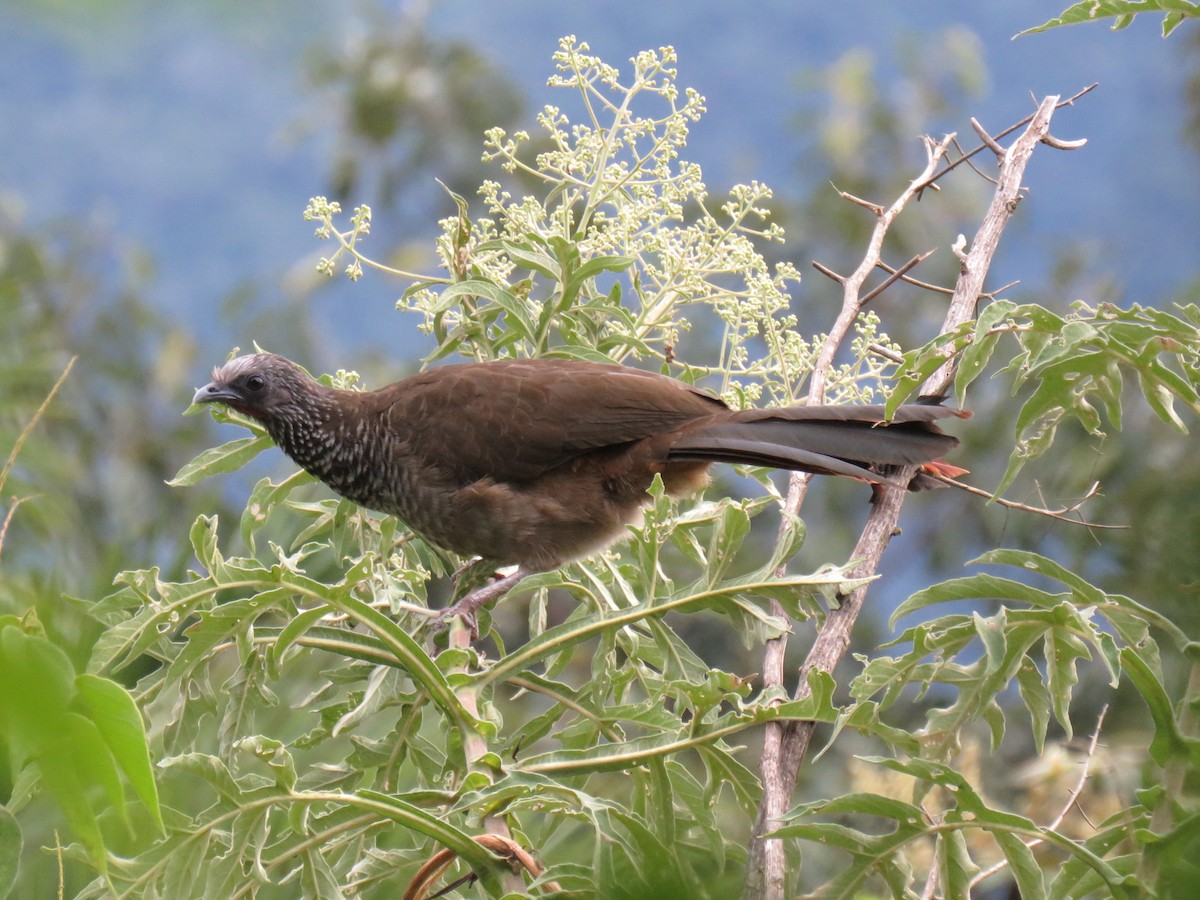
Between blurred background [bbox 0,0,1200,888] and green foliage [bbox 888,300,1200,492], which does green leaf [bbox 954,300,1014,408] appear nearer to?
green foliage [bbox 888,300,1200,492]

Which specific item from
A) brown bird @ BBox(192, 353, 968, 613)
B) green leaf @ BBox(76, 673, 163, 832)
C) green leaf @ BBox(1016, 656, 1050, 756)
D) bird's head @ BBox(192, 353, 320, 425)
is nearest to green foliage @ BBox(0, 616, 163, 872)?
green leaf @ BBox(76, 673, 163, 832)

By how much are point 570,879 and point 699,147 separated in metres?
14.7

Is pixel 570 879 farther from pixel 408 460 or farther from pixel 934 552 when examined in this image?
pixel 934 552

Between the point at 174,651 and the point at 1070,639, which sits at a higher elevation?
the point at 1070,639

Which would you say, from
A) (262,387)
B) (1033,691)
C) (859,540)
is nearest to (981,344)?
(859,540)

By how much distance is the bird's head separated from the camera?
7.93ft

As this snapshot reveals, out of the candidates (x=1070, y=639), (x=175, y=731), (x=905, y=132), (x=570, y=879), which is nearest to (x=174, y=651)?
(x=175, y=731)

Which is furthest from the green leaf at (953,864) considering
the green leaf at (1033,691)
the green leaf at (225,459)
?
the green leaf at (225,459)

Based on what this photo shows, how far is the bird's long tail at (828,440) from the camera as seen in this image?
5.36ft

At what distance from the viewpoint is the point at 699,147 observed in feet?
50.2

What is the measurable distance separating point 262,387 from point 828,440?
1182 millimetres

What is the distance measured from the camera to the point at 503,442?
2.37m

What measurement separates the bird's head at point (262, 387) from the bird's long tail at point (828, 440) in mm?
762

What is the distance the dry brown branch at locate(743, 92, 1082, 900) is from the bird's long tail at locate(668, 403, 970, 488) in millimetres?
36
